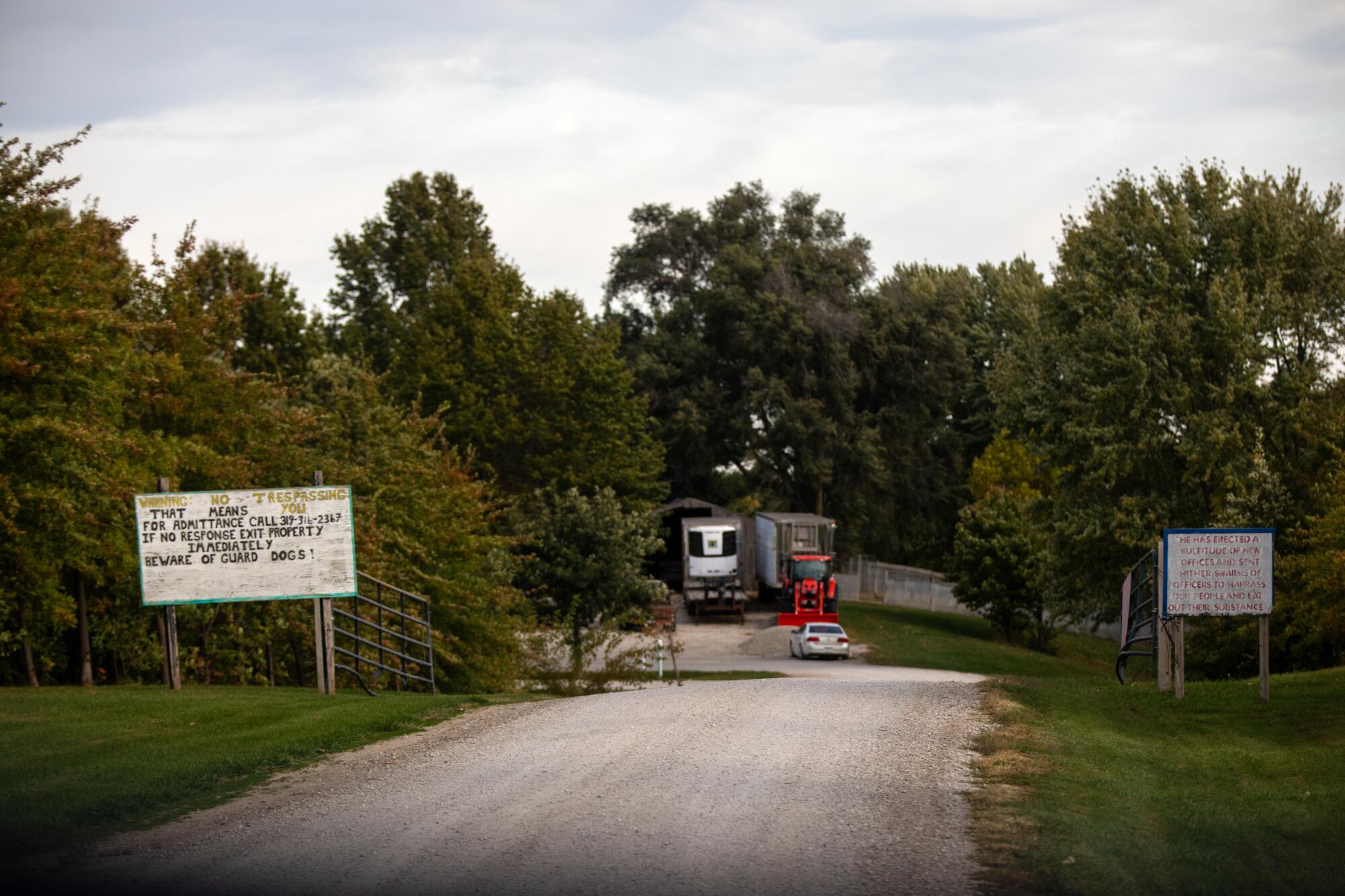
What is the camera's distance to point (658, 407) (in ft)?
225

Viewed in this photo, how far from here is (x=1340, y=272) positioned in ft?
121

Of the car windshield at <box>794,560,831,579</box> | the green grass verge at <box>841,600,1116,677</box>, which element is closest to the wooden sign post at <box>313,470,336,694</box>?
the green grass verge at <box>841,600,1116,677</box>

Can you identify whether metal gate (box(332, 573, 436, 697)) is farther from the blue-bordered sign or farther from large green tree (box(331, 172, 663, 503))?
large green tree (box(331, 172, 663, 503))

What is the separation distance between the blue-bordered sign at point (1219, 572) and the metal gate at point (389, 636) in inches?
453

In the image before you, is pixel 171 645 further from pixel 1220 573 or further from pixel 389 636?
pixel 1220 573

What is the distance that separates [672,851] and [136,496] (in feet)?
37.8

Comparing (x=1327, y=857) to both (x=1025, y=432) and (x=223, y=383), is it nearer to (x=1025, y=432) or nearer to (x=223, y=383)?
(x=223, y=383)

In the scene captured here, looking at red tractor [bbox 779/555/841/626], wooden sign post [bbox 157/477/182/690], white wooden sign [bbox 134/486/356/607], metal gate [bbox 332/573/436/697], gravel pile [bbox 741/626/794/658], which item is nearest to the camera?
white wooden sign [bbox 134/486/356/607]

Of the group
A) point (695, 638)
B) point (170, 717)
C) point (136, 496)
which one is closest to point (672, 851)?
Result: point (170, 717)

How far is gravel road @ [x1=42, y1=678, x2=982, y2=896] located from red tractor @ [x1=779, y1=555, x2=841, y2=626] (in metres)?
39.8

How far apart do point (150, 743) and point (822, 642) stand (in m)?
34.3

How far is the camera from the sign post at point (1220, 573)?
1560 centimetres

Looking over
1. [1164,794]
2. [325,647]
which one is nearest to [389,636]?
[325,647]

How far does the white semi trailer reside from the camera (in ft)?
189
